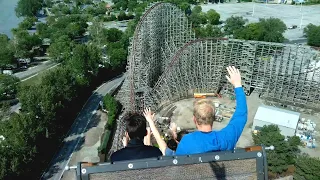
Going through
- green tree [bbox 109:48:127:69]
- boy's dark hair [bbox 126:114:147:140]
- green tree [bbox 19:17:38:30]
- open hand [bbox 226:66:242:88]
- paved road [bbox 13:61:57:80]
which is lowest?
paved road [bbox 13:61:57:80]

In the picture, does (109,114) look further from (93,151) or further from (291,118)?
(291,118)

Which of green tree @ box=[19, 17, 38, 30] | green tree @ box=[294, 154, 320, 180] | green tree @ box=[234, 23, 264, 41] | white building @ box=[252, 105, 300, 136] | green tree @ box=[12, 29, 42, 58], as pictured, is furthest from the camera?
green tree @ box=[19, 17, 38, 30]

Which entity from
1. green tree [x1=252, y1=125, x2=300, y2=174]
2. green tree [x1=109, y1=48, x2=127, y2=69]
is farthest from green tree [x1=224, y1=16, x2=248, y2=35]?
green tree [x1=252, y1=125, x2=300, y2=174]

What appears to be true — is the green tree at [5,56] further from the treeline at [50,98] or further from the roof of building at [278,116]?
the roof of building at [278,116]

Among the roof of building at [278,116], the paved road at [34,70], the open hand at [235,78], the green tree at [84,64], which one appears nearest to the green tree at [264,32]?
the roof of building at [278,116]

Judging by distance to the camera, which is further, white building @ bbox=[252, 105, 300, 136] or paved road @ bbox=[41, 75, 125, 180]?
white building @ bbox=[252, 105, 300, 136]

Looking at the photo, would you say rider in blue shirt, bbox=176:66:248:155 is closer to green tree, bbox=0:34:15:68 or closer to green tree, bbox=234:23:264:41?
green tree, bbox=0:34:15:68

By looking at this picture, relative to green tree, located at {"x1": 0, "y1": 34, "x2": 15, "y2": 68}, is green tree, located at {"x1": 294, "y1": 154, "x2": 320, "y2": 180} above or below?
below
